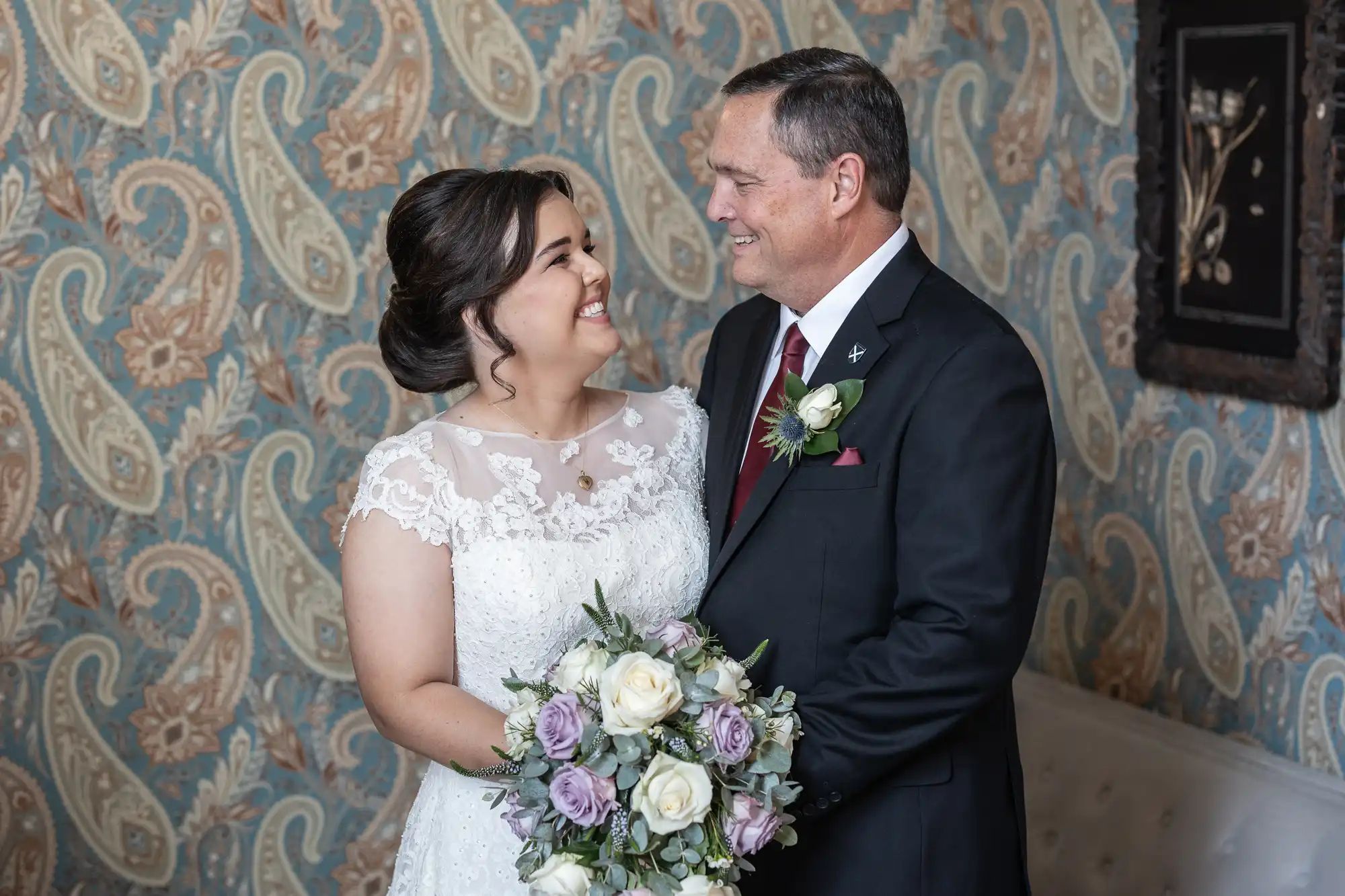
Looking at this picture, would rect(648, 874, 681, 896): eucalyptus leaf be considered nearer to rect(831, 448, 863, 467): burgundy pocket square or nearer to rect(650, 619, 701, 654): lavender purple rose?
rect(650, 619, 701, 654): lavender purple rose

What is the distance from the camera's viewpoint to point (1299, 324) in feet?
10.3

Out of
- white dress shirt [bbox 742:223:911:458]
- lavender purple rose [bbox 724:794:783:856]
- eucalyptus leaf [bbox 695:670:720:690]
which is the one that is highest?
white dress shirt [bbox 742:223:911:458]

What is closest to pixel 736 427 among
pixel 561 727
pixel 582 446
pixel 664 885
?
pixel 582 446

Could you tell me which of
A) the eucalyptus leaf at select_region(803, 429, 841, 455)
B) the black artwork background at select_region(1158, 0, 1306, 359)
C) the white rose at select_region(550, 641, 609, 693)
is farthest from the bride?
the black artwork background at select_region(1158, 0, 1306, 359)

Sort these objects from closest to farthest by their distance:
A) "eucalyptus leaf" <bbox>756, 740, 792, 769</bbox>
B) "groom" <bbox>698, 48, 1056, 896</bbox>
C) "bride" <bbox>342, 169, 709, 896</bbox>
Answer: "eucalyptus leaf" <bbox>756, 740, 792, 769</bbox>, "groom" <bbox>698, 48, 1056, 896</bbox>, "bride" <bbox>342, 169, 709, 896</bbox>

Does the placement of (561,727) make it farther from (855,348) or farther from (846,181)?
(846,181)

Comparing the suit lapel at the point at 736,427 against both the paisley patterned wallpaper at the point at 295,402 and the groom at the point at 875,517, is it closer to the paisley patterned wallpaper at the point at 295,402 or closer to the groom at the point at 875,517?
the groom at the point at 875,517

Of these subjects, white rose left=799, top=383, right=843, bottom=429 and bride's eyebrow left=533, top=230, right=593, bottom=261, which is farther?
bride's eyebrow left=533, top=230, right=593, bottom=261

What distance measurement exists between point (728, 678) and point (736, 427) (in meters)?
0.64

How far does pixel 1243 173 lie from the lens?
327 centimetres

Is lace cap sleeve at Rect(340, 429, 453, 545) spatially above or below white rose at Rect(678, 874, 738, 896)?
above

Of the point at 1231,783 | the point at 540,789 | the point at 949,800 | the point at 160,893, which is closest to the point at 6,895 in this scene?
the point at 160,893

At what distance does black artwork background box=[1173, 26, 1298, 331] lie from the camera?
3.13m

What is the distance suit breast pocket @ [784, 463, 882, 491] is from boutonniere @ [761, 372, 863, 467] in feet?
0.09
